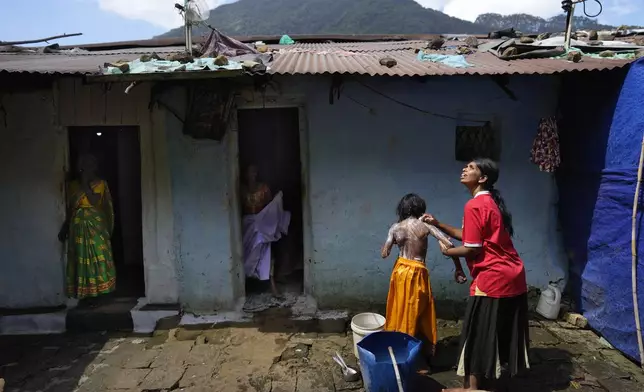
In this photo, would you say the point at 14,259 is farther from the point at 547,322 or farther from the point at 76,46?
the point at 547,322

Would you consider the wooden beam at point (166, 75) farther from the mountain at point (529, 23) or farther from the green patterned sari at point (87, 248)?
the mountain at point (529, 23)

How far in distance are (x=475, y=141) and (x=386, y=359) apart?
9.69 ft

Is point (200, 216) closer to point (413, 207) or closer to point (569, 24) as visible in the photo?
point (413, 207)

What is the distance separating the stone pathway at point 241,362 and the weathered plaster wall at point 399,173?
76 centimetres

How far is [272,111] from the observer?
279 inches

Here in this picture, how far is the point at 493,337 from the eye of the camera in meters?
3.72

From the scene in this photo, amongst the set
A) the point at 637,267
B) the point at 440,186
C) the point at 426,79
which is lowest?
the point at 637,267

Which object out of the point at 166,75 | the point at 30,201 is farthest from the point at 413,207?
the point at 30,201

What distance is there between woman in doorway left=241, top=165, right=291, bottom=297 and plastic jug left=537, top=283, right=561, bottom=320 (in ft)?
11.1

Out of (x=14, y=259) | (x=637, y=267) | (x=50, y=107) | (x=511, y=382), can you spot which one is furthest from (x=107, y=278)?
(x=637, y=267)

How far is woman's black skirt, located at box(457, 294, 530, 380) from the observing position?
147 inches

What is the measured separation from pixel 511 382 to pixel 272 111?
16.0ft

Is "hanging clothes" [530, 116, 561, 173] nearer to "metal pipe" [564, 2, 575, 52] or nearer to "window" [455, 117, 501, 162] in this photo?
→ "window" [455, 117, 501, 162]

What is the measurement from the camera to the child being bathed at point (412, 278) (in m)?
4.40
